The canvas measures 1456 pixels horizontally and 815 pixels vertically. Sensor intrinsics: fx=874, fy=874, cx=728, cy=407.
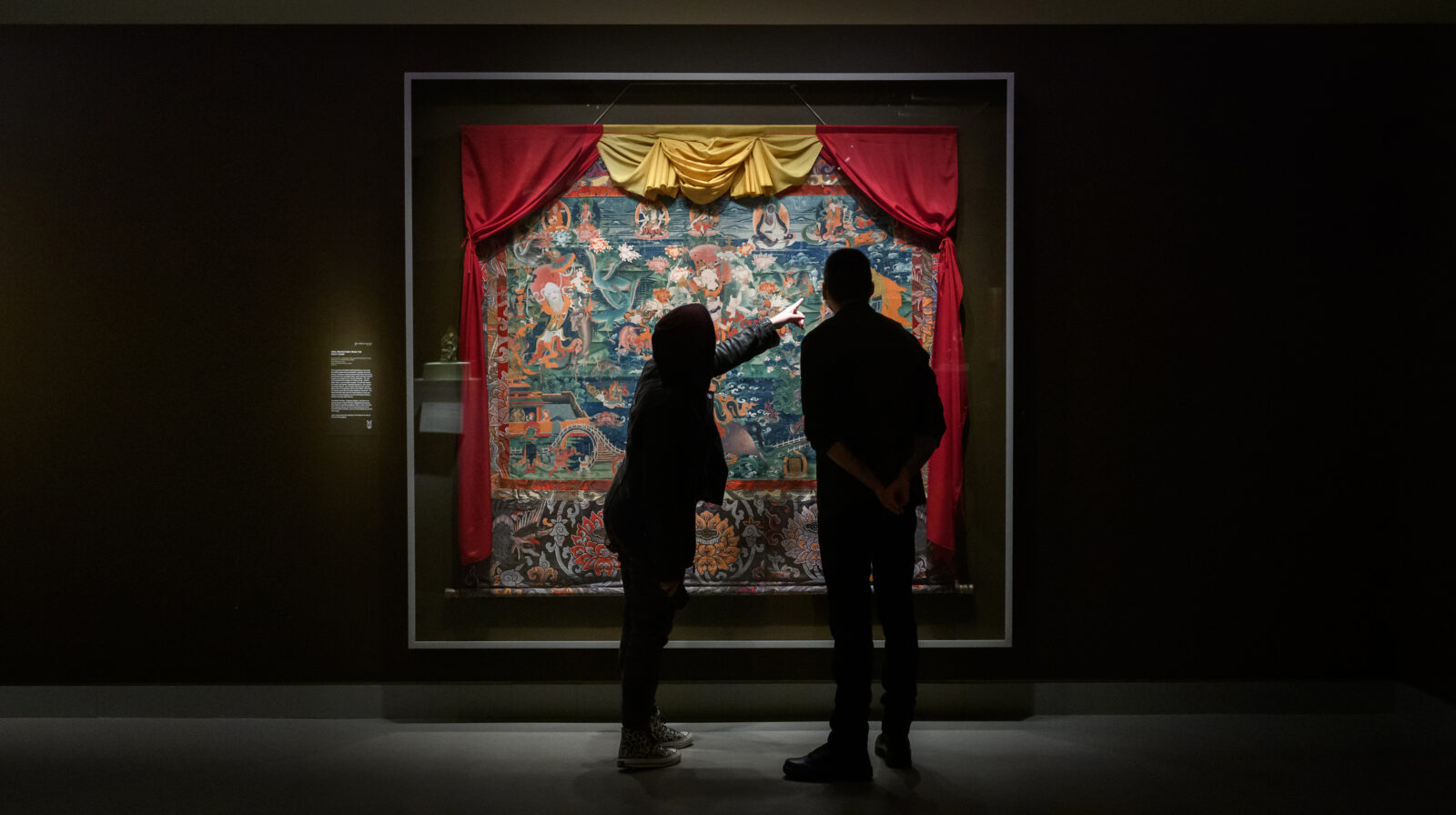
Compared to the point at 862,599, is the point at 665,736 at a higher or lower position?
lower

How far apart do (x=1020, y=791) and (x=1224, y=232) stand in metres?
2.53

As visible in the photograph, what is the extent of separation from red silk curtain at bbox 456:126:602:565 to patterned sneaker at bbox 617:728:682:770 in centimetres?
114

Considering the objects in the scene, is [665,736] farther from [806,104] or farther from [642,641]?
[806,104]

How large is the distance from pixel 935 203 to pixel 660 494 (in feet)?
5.89

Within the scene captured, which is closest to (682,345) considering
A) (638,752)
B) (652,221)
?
(652,221)

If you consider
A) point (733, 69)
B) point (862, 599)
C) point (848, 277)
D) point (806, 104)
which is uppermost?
point (733, 69)

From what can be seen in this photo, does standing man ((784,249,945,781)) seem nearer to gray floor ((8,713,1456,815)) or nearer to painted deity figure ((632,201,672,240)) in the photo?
gray floor ((8,713,1456,815))

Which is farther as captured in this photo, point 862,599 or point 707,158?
point 707,158

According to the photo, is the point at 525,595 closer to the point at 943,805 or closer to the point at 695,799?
the point at 695,799

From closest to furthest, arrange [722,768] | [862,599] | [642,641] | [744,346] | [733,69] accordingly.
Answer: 1. [862,599]
2. [642,641]
3. [722,768]
4. [744,346]
5. [733,69]

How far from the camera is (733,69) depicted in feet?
12.5

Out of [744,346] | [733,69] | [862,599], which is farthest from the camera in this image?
[733,69]

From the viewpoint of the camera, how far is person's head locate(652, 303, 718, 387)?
3.00 meters

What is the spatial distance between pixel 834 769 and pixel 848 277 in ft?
5.72
